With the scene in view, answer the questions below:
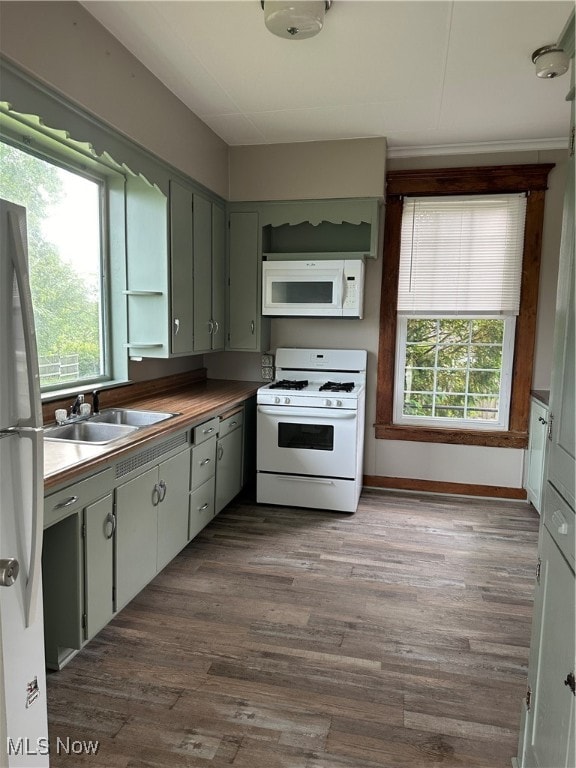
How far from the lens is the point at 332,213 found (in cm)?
379

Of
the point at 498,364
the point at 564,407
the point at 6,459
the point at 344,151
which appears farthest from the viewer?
the point at 498,364

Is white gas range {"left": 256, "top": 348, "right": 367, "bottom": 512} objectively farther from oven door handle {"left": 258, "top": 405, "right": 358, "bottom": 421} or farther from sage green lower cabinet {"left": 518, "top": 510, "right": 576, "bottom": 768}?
sage green lower cabinet {"left": 518, "top": 510, "right": 576, "bottom": 768}

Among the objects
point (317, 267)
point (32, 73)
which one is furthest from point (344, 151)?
point (32, 73)

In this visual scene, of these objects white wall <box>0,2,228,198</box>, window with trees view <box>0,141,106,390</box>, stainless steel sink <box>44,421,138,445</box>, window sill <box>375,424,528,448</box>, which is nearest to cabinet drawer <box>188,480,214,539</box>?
stainless steel sink <box>44,421,138,445</box>

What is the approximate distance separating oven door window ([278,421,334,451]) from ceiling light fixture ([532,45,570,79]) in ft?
7.87

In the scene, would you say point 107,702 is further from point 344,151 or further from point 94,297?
point 344,151

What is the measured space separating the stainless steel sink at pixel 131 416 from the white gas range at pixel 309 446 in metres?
0.96

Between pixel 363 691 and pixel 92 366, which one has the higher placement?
pixel 92 366

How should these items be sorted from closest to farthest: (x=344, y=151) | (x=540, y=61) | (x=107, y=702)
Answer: (x=107, y=702) < (x=540, y=61) < (x=344, y=151)

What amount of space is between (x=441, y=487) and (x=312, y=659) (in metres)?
2.37

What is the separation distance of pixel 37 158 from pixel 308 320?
233 cm

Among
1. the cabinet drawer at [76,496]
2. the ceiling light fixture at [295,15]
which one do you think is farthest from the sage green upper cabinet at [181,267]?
the cabinet drawer at [76,496]

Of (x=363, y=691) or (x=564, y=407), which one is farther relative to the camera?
(x=363, y=691)

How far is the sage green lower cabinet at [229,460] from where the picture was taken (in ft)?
11.1
